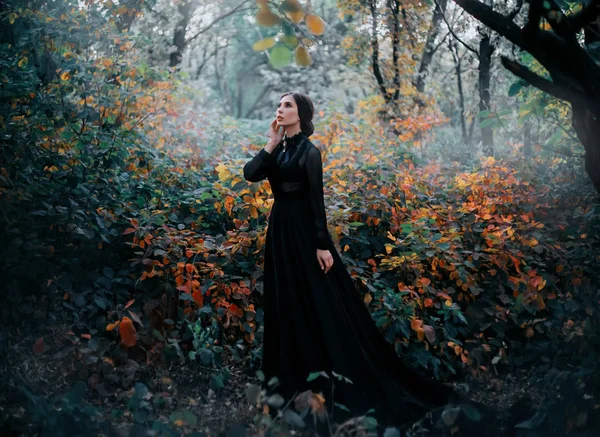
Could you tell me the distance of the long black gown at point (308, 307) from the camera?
3.50 meters

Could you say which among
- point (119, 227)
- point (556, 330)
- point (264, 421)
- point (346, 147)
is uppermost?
point (346, 147)

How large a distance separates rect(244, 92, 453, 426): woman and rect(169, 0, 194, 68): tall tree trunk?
29.5ft

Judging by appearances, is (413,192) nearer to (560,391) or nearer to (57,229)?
(560,391)

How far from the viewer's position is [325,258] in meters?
3.49

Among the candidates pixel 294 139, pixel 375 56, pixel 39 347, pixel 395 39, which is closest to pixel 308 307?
pixel 294 139

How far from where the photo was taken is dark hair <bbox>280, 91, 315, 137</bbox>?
3.60 meters

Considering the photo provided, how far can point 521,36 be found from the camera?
10.3 ft

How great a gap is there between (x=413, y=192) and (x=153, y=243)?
2.75 m

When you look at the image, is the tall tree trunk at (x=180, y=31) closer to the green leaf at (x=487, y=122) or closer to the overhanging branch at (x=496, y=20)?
the green leaf at (x=487, y=122)

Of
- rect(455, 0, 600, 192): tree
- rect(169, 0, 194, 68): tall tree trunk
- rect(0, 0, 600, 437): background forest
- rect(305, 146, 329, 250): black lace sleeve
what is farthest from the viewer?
rect(169, 0, 194, 68): tall tree trunk

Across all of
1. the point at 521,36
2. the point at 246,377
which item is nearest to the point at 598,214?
the point at 521,36

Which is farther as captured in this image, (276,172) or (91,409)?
(276,172)

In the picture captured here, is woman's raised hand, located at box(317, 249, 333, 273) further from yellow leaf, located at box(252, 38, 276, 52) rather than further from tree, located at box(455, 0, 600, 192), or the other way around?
yellow leaf, located at box(252, 38, 276, 52)

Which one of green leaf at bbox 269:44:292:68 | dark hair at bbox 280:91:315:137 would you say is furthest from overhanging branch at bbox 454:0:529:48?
green leaf at bbox 269:44:292:68
